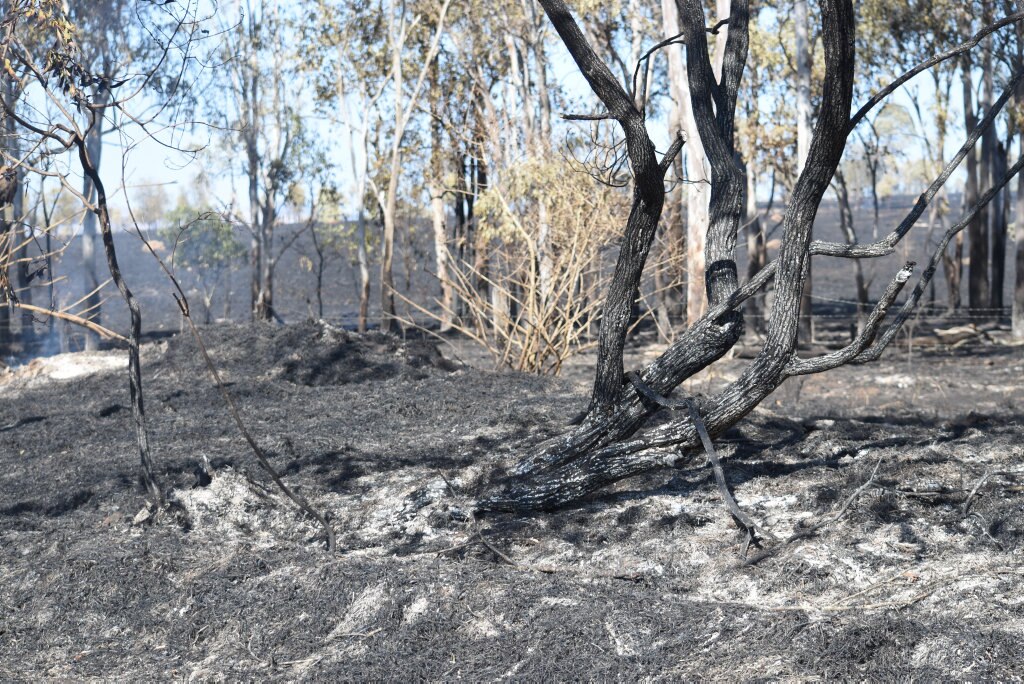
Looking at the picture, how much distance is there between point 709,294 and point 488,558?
194 cm

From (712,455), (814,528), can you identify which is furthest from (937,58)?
(814,528)

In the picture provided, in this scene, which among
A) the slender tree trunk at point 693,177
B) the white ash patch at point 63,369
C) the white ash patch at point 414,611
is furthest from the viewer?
the slender tree trunk at point 693,177

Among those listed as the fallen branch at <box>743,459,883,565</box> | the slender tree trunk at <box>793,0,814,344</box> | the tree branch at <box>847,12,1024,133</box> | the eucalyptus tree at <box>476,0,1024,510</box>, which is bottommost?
the fallen branch at <box>743,459,883,565</box>

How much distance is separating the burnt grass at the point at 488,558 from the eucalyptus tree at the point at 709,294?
0.93 ft

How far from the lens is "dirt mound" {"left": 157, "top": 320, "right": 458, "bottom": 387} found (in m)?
10.8

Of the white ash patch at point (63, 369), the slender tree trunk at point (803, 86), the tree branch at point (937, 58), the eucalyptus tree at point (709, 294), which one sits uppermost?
the slender tree trunk at point (803, 86)

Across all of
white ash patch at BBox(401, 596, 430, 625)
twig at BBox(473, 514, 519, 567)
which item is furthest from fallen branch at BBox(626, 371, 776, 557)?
white ash patch at BBox(401, 596, 430, 625)

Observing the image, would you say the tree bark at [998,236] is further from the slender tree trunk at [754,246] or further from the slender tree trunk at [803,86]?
the slender tree trunk at [803,86]

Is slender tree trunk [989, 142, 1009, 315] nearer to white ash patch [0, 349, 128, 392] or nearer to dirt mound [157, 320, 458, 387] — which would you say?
dirt mound [157, 320, 458, 387]

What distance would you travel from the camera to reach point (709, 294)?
5.84 m

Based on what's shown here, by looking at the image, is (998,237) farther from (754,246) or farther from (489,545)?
(489,545)

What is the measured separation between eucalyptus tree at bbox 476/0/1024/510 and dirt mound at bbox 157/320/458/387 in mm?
4871

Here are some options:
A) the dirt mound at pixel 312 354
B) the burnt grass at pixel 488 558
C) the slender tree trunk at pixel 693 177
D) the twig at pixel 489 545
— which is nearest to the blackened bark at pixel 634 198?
the burnt grass at pixel 488 558

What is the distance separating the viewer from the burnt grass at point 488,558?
12.2 ft
